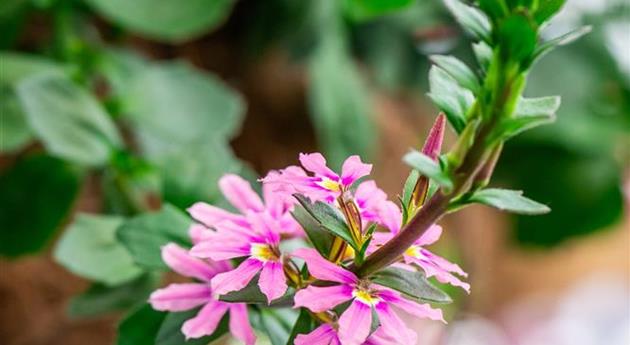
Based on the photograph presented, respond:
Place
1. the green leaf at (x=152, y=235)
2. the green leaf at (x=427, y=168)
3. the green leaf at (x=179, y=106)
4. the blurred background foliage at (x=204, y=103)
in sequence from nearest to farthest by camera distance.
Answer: the green leaf at (x=427, y=168)
the green leaf at (x=152, y=235)
the blurred background foliage at (x=204, y=103)
the green leaf at (x=179, y=106)

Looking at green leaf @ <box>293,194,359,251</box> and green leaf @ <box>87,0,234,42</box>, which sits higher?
green leaf @ <box>293,194,359,251</box>

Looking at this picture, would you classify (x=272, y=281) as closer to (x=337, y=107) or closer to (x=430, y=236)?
(x=430, y=236)

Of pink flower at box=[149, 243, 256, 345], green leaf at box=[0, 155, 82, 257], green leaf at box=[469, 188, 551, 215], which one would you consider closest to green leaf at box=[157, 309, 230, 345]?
pink flower at box=[149, 243, 256, 345]

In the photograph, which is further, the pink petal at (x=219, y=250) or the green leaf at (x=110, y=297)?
the green leaf at (x=110, y=297)

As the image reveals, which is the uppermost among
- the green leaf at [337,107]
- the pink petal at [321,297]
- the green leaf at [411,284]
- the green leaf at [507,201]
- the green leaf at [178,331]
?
the green leaf at [507,201]

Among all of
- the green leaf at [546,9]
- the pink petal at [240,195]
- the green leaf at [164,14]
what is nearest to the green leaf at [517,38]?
the green leaf at [546,9]

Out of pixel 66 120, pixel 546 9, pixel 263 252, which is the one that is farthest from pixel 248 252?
pixel 66 120

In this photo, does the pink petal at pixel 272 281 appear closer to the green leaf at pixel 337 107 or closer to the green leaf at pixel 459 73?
the green leaf at pixel 459 73

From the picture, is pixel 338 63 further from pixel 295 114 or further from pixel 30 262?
pixel 30 262

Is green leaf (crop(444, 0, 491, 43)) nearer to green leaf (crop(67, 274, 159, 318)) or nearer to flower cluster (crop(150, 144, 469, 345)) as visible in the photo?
flower cluster (crop(150, 144, 469, 345))
